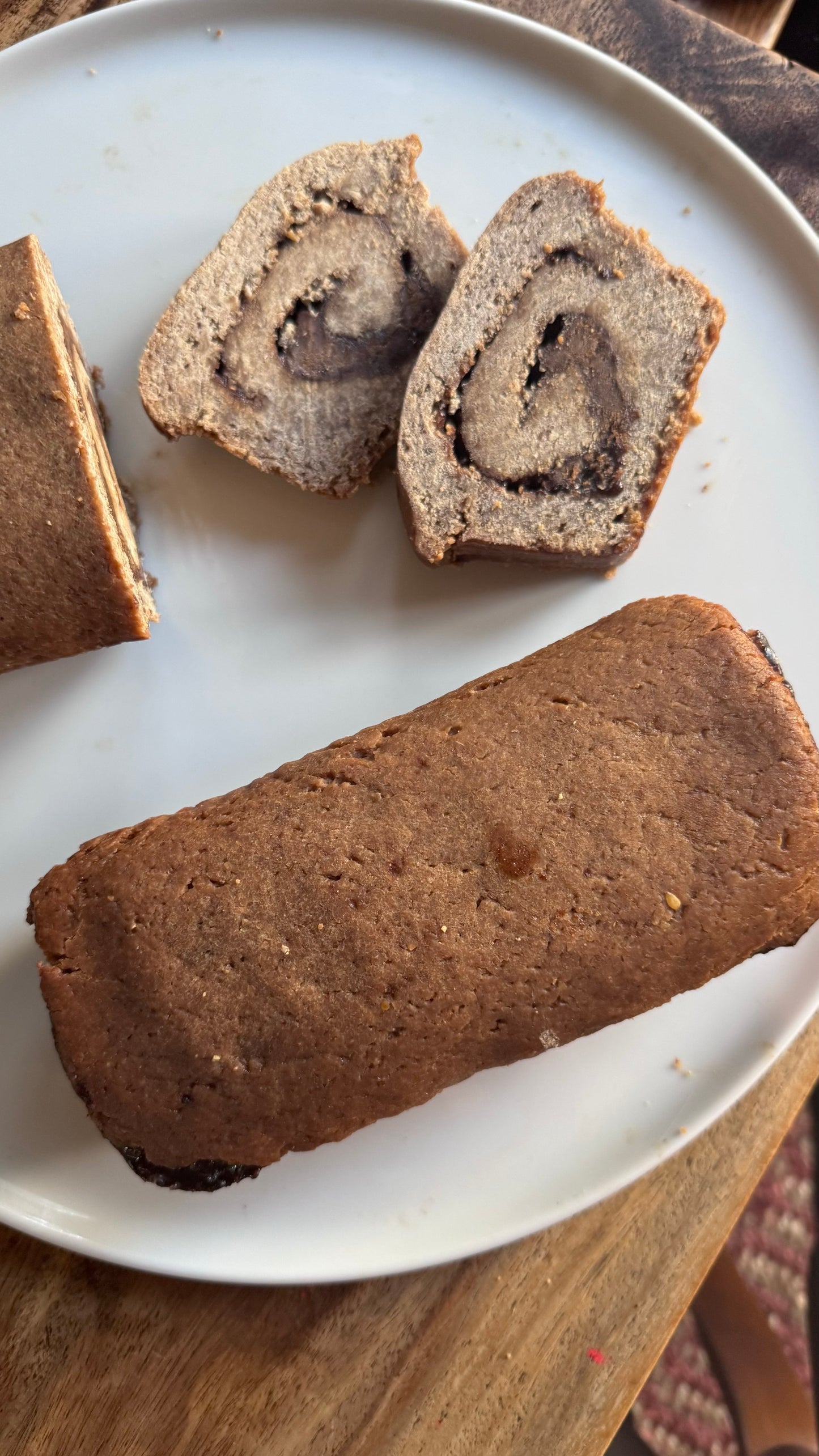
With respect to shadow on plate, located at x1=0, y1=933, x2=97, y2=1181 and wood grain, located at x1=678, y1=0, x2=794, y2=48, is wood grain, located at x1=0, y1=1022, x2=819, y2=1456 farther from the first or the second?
wood grain, located at x1=678, y1=0, x2=794, y2=48

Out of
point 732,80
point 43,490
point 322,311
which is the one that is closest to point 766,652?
point 322,311

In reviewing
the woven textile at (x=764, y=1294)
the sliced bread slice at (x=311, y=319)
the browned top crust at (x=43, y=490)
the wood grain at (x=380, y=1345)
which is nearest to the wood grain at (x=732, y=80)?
the sliced bread slice at (x=311, y=319)

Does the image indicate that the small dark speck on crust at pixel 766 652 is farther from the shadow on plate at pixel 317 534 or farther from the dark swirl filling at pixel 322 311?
the dark swirl filling at pixel 322 311

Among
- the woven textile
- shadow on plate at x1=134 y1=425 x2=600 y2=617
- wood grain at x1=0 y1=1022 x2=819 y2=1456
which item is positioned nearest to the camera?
wood grain at x1=0 y1=1022 x2=819 y2=1456

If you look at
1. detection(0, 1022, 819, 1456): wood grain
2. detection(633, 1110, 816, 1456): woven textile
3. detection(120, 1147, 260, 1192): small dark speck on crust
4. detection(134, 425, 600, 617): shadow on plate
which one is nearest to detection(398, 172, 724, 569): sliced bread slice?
detection(134, 425, 600, 617): shadow on plate

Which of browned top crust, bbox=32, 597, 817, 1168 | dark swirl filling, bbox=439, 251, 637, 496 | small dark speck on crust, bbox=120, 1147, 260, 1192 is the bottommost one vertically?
small dark speck on crust, bbox=120, 1147, 260, 1192

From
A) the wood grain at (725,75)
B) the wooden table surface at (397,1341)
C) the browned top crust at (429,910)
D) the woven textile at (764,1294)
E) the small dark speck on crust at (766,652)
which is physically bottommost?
the woven textile at (764,1294)
